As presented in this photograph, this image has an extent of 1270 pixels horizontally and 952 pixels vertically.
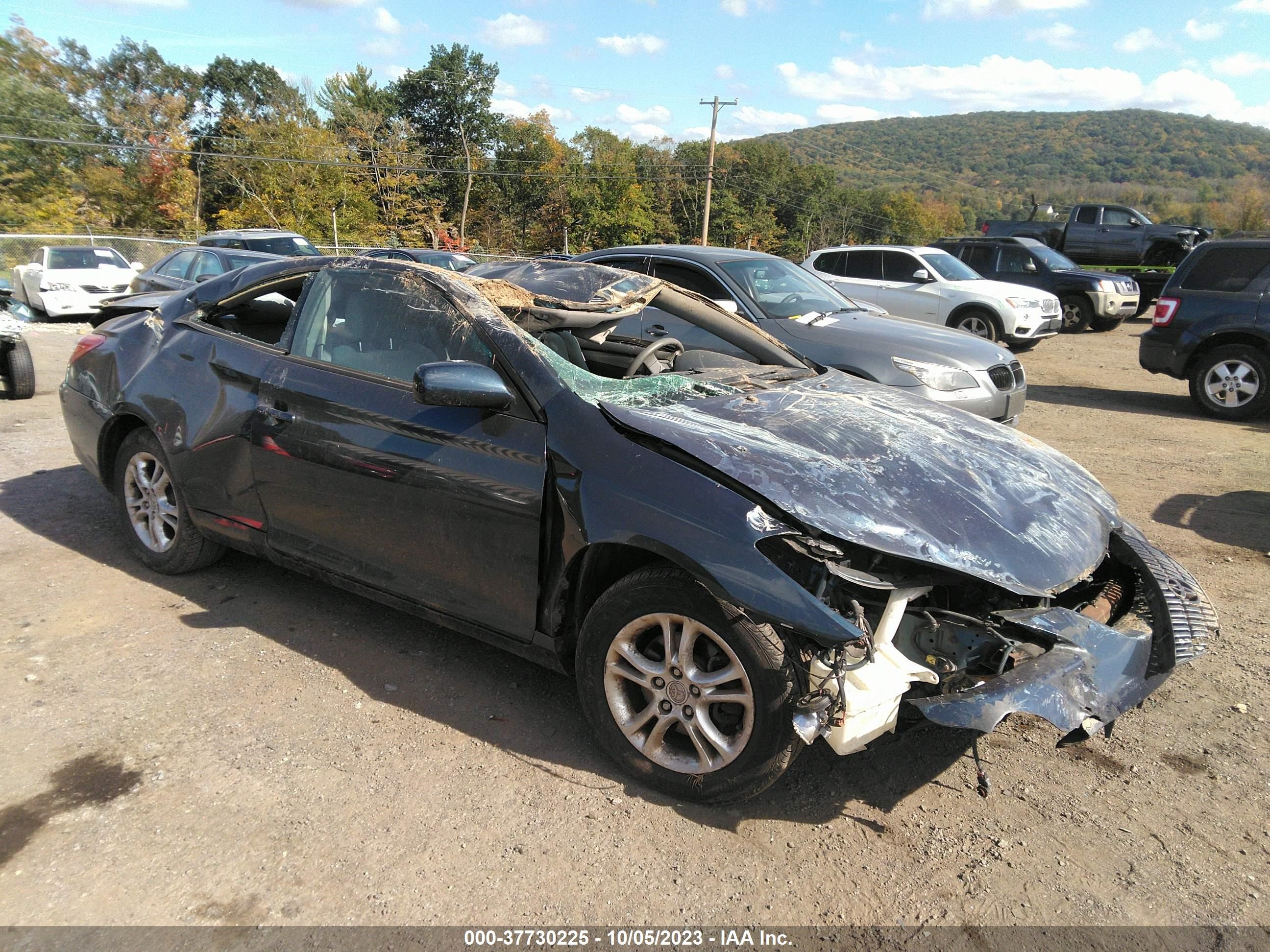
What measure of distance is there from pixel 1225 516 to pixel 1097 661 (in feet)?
13.9

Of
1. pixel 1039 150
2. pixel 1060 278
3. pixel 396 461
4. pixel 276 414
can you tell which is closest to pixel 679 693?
pixel 396 461

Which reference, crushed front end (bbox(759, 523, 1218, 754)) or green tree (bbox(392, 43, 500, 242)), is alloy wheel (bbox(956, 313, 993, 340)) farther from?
green tree (bbox(392, 43, 500, 242))

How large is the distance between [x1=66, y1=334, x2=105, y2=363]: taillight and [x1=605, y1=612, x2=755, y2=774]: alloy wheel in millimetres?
3830

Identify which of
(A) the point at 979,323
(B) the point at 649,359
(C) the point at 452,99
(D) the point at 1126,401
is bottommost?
(D) the point at 1126,401

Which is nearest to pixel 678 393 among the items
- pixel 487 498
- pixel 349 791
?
pixel 487 498

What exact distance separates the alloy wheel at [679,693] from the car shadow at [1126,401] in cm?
899

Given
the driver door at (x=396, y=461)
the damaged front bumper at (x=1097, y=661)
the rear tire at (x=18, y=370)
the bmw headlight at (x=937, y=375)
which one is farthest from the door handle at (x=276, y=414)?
the rear tire at (x=18, y=370)

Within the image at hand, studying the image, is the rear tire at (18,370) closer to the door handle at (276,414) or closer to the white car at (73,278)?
the door handle at (276,414)

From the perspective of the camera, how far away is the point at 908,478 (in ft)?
9.68

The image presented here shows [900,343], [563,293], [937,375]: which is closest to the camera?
[563,293]

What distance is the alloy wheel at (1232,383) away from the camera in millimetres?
9383

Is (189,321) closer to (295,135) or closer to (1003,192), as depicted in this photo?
(295,135)

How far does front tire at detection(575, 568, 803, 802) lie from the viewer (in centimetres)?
260

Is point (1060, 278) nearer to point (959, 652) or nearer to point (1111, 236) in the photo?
point (1111, 236)
